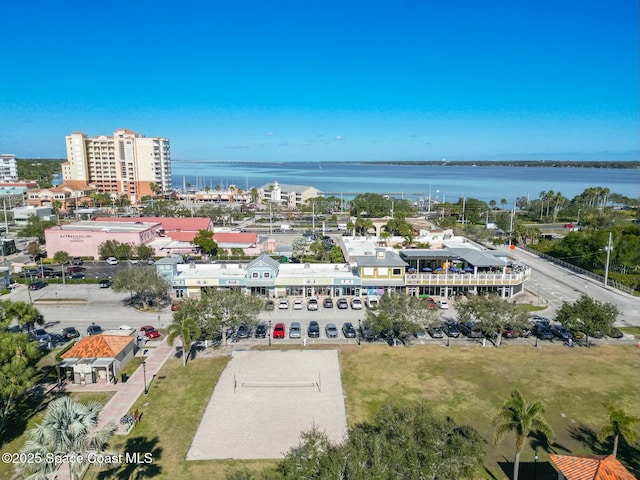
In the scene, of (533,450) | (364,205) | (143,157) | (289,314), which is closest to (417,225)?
(364,205)

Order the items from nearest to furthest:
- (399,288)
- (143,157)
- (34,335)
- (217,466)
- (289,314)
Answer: (217,466) → (34,335) → (289,314) → (399,288) → (143,157)

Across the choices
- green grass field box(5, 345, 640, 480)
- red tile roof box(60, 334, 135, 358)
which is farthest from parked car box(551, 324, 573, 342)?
red tile roof box(60, 334, 135, 358)

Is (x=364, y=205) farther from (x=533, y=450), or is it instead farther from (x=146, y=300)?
(x=533, y=450)

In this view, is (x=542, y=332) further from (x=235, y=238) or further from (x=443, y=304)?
(x=235, y=238)

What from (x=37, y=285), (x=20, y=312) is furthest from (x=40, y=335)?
(x=37, y=285)

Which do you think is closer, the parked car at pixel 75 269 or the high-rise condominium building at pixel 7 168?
the parked car at pixel 75 269

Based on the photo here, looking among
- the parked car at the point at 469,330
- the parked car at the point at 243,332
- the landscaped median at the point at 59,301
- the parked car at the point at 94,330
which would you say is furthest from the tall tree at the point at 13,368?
the parked car at the point at 469,330

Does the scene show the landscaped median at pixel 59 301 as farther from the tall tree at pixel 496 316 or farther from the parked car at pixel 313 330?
the tall tree at pixel 496 316
